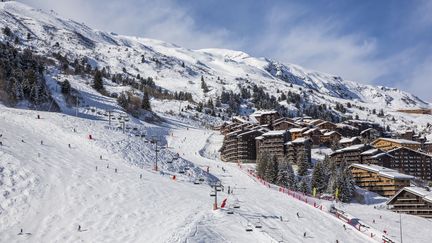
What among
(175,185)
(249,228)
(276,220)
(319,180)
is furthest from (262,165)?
(249,228)

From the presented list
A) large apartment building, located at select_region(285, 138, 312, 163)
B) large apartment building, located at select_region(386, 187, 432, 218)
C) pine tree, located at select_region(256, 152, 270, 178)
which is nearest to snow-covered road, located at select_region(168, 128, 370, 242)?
pine tree, located at select_region(256, 152, 270, 178)

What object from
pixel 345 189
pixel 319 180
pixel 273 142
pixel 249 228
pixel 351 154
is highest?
pixel 273 142

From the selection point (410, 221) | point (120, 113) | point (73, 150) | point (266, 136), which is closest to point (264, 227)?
point (73, 150)

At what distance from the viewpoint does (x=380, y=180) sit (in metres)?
90.7

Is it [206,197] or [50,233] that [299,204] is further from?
[50,233]

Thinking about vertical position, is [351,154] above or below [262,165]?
above

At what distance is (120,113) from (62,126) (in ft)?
164

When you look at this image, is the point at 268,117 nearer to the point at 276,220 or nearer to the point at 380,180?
the point at 380,180

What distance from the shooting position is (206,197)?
50125 mm

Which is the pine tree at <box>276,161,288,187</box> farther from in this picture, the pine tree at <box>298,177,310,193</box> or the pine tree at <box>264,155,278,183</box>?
the pine tree at <box>298,177,310,193</box>

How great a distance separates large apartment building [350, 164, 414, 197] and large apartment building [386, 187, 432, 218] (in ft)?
37.2

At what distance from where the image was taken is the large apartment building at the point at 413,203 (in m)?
75.1

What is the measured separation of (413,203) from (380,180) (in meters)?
15.0

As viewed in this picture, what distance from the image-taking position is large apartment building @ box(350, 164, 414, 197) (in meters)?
88.2
